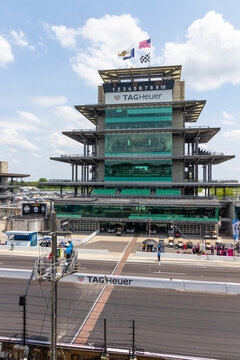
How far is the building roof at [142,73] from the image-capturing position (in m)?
64.3

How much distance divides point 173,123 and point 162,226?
92.6ft

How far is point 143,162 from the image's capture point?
59.4 meters

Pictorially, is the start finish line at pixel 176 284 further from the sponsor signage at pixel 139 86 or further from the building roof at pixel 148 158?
the sponsor signage at pixel 139 86

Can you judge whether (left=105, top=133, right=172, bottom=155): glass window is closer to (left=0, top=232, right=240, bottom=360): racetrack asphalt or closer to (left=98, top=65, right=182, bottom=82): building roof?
(left=98, top=65, right=182, bottom=82): building roof

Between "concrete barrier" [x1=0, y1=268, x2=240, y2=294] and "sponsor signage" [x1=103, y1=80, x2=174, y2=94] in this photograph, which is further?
"sponsor signage" [x1=103, y1=80, x2=174, y2=94]

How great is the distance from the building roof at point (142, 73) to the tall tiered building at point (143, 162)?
10.6 inches

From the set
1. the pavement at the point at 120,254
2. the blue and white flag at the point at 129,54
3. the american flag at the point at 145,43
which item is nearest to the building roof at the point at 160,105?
the blue and white flag at the point at 129,54

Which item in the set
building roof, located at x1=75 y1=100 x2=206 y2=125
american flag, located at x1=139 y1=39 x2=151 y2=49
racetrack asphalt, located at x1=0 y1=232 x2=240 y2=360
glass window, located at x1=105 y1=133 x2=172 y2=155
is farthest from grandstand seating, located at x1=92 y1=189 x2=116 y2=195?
racetrack asphalt, located at x1=0 y1=232 x2=240 y2=360

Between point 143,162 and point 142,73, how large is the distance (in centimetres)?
2632

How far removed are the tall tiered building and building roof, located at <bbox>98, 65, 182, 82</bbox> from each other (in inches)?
10.6

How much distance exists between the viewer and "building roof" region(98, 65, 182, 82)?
64312 millimetres

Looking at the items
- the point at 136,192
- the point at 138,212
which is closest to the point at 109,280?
the point at 138,212

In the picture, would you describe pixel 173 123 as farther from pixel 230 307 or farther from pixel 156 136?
pixel 230 307

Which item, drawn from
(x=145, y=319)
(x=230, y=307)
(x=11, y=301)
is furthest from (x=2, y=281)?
(x=230, y=307)
